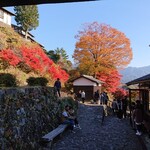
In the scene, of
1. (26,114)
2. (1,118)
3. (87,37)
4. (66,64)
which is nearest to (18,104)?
(26,114)

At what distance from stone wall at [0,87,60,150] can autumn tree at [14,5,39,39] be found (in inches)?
1529

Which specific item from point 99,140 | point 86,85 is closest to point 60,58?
point 86,85

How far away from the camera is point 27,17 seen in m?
49.4

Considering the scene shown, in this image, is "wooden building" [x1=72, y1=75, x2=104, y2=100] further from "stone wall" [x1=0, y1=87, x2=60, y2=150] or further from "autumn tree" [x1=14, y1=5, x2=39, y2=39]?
"autumn tree" [x1=14, y1=5, x2=39, y2=39]

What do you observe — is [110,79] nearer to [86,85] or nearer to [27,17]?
[86,85]

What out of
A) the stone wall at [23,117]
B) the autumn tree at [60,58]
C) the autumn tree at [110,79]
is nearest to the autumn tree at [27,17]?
the autumn tree at [60,58]

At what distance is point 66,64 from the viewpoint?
53625 millimetres

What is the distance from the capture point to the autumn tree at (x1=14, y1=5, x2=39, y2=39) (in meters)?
48.8

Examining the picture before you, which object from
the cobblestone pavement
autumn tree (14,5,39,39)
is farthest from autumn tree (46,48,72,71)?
the cobblestone pavement

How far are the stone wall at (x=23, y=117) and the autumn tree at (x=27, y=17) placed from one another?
127 ft

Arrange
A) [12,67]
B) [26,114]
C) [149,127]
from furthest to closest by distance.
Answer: [12,67] < [149,127] < [26,114]

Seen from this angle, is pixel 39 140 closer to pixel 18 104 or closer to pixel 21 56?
pixel 18 104

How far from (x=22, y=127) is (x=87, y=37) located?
2734cm

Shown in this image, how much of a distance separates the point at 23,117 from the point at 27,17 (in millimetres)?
42940
